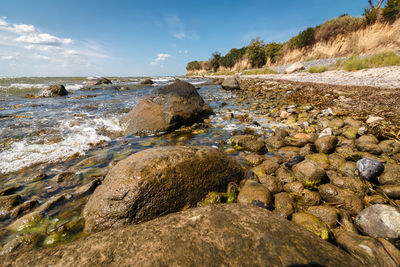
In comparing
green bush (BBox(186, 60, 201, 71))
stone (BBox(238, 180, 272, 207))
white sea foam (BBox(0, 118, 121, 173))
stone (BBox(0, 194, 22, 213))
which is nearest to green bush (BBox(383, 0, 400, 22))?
stone (BBox(238, 180, 272, 207))

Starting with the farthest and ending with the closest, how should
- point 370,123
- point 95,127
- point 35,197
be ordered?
point 95,127 < point 370,123 < point 35,197

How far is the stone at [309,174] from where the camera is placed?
8.27 ft

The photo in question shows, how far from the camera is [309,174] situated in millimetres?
2553

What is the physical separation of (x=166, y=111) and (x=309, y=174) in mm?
4504

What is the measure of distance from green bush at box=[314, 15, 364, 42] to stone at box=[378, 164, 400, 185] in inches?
1176

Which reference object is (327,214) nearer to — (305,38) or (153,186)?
(153,186)

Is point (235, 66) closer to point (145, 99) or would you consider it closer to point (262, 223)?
point (145, 99)

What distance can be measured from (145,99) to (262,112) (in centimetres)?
494

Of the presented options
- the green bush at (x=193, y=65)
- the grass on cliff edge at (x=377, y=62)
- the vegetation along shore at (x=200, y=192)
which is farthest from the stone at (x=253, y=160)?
the green bush at (x=193, y=65)

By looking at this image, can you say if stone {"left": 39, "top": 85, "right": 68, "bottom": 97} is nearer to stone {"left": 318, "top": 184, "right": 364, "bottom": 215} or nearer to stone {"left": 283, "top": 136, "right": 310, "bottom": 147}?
stone {"left": 283, "top": 136, "right": 310, "bottom": 147}

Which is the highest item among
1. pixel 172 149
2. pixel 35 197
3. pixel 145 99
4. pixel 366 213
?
pixel 145 99

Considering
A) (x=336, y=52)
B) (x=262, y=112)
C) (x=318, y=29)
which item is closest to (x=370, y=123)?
(x=262, y=112)

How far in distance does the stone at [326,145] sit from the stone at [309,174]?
1.08m

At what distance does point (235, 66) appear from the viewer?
57.6 m
